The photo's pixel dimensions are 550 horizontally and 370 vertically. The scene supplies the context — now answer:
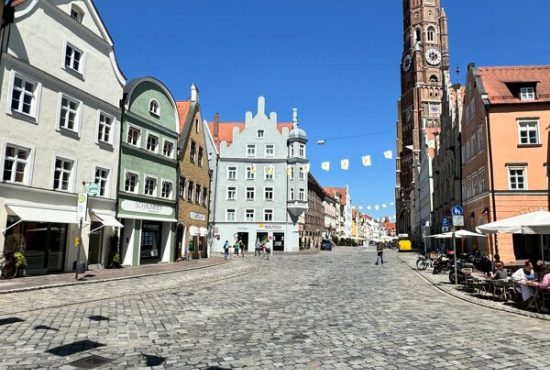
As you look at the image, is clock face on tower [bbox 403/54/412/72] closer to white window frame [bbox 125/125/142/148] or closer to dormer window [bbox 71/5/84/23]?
white window frame [bbox 125/125/142/148]

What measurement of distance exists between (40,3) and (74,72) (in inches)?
140

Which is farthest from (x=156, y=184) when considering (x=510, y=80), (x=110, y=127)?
(x=510, y=80)

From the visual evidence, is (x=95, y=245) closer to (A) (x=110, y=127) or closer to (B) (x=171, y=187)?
(A) (x=110, y=127)

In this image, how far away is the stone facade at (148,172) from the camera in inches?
1063

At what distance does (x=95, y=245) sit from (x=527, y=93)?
29.7 m

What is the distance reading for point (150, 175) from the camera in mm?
29438

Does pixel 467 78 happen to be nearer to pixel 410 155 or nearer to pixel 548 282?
pixel 548 282

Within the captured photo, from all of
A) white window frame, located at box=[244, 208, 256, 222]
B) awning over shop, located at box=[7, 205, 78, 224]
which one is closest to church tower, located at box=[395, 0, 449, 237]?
white window frame, located at box=[244, 208, 256, 222]

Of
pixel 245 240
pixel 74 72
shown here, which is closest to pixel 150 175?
pixel 74 72

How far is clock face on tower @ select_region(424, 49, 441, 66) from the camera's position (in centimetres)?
11525

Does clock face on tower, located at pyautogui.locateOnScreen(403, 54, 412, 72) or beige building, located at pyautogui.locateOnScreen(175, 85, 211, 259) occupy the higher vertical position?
clock face on tower, located at pyautogui.locateOnScreen(403, 54, 412, 72)

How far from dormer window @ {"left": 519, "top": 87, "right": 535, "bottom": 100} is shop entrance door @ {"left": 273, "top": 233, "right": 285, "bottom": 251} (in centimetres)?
3629

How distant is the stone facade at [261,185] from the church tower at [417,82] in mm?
59785

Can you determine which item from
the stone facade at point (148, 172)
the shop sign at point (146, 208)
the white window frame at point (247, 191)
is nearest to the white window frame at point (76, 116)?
the stone facade at point (148, 172)
